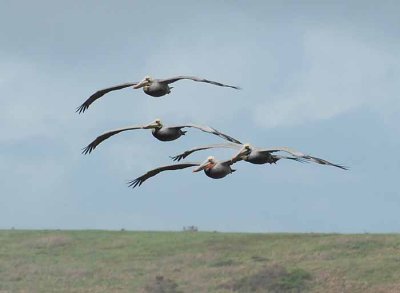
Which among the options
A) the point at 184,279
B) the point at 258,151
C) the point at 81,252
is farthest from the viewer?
the point at 81,252

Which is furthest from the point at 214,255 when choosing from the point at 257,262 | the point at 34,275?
the point at 34,275

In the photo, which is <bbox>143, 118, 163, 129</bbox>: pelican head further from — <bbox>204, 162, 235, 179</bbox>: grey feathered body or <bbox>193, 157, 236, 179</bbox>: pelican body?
<bbox>204, 162, 235, 179</bbox>: grey feathered body

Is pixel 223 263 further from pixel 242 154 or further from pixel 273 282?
pixel 242 154

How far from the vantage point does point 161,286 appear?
173m

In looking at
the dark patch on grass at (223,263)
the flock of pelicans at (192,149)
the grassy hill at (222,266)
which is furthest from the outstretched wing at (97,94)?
the dark patch on grass at (223,263)

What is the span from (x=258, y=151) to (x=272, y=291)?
378ft

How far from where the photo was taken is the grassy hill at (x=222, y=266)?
170625 mm

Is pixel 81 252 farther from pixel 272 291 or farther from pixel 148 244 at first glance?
pixel 272 291

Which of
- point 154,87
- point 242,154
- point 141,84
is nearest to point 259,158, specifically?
point 242,154

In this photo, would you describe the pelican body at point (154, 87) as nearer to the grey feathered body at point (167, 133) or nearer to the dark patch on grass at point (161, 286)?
the grey feathered body at point (167, 133)

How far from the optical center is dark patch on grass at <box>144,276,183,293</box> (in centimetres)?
17188

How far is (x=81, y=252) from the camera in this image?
650 feet

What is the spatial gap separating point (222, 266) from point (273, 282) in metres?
8.70

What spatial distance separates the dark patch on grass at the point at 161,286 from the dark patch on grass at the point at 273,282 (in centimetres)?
695
